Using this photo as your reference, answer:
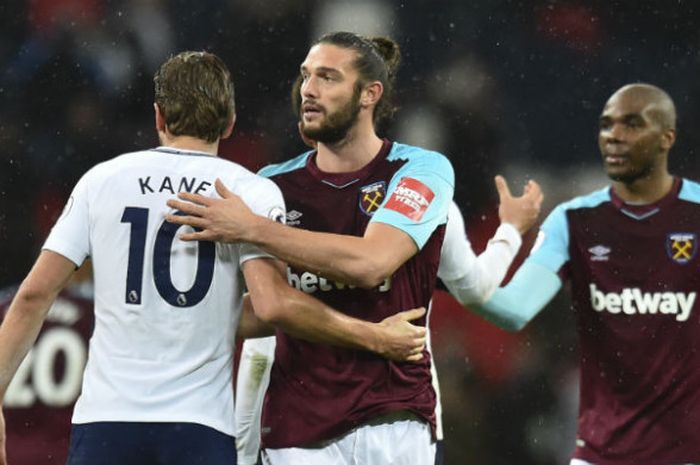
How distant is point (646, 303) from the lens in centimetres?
426

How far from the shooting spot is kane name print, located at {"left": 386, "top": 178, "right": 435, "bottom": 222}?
3.21m

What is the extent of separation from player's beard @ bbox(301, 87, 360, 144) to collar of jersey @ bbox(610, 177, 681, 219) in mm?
1482

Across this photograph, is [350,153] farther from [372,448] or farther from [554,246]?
[554,246]

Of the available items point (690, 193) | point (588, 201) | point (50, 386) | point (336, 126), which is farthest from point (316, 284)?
point (50, 386)

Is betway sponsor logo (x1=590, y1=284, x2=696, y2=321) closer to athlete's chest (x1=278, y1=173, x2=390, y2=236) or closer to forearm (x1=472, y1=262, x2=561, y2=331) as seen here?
forearm (x1=472, y1=262, x2=561, y2=331)

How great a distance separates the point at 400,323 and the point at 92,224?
0.85m

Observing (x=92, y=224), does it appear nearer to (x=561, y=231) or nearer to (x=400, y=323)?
(x=400, y=323)

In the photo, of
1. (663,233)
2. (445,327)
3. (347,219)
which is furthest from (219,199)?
(445,327)

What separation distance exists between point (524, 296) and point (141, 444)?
201 centimetres

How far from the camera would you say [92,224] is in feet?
9.45

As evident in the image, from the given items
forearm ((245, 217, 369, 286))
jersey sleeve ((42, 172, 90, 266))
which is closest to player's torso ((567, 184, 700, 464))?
forearm ((245, 217, 369, 286))

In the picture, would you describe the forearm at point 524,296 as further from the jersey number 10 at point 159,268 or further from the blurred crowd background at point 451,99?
the blurred crowd background at point 451,99

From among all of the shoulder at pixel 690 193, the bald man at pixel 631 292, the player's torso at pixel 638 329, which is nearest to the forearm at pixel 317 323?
the bald man at pixel 631 292

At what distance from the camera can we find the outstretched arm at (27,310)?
2.83m
